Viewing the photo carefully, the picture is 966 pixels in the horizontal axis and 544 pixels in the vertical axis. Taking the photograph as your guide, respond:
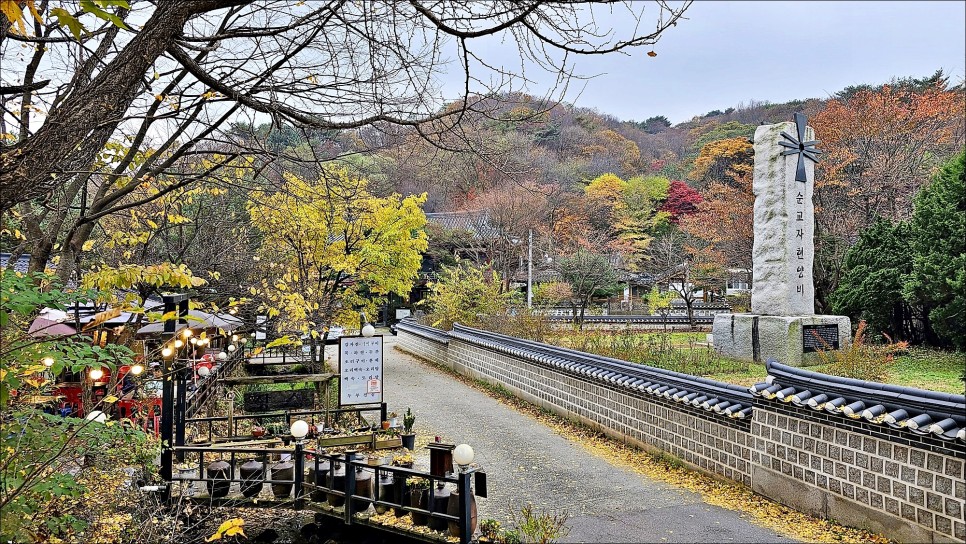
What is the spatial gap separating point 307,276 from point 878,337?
1348 cm

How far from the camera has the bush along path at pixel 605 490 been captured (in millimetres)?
5594

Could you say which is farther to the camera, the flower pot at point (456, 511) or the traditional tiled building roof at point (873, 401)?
the flower pot at point (456, 511)

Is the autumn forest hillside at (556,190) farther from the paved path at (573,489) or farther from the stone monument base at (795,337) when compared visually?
the paved path at (573,489)

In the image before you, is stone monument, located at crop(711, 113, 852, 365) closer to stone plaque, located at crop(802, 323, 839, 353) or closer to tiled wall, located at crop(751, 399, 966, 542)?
stone plaque, located at crop(802, 323, 839, 353)

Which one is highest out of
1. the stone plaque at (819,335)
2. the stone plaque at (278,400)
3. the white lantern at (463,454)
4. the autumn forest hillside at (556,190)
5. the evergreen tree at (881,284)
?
the autumn forest hillside at (556,190)

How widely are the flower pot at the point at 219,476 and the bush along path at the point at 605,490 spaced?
117 inches

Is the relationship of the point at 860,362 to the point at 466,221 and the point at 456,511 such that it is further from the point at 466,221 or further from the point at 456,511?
the point at 466,221

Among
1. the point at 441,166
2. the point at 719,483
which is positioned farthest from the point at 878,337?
the point at 441,166

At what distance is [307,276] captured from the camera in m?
14.0

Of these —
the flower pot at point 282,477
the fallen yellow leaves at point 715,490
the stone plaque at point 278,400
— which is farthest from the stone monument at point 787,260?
the flower pot at point 282,477

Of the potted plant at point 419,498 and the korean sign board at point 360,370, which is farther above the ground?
the korean sign board at point 360,370

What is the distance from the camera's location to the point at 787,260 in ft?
42.4

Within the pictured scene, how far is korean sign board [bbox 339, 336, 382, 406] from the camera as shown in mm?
10234

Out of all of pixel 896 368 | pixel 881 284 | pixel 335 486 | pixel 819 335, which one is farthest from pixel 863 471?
pixel 881 284
